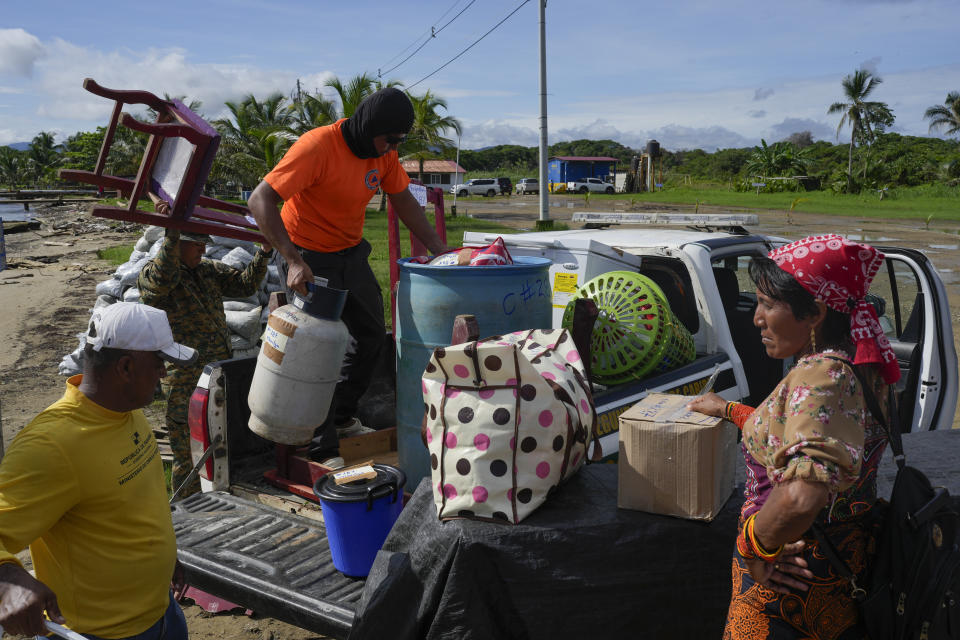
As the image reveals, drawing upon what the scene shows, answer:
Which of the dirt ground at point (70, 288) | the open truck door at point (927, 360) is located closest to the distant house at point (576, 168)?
the dirt ground at point (70, 288)

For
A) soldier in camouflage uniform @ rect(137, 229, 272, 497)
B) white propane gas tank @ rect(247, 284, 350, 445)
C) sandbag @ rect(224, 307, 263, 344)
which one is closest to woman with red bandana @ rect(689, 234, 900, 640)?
white propane gas tank @ rect(247, 284, 350, 445)

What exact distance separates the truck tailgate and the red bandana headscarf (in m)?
1.97

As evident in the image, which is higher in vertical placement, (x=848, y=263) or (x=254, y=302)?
(x=848, y=263)

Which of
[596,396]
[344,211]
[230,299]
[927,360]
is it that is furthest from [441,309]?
[230,299]

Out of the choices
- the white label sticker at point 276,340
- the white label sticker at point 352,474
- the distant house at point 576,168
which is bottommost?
the white label sticker at point 352,474

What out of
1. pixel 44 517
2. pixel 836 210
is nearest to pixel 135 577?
pixel 44 517

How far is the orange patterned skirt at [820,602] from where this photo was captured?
193 cm

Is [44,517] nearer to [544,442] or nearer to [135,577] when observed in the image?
[135,577]

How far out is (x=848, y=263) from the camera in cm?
188

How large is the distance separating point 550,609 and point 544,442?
52 centimetres

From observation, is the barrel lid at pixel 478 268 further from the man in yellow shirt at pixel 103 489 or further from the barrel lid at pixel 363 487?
the man in yellow shirt at pixel 103 489

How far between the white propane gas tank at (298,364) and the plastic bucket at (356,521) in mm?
595

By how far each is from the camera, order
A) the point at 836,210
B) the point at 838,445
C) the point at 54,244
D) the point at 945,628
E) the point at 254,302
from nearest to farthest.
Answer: the point at 838,445 → the point at 945,628 → the point at 254,302 → the point at 54,244 → the point at 836,210

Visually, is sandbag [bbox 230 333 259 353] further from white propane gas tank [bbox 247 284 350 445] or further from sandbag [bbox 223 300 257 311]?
white propane gas tank [bbox 247 284 350 445]
